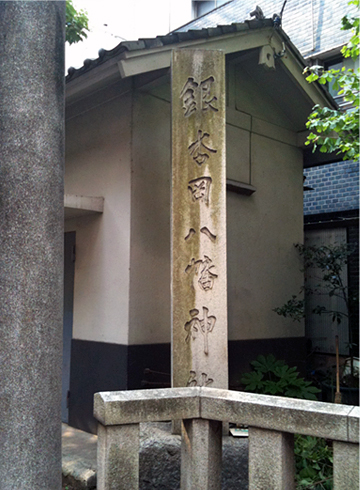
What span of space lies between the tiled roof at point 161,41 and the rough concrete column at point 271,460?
4.61 meters

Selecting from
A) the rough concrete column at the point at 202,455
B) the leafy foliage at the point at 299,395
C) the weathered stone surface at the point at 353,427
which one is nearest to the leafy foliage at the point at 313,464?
the leafy foliage at the point at 299,395

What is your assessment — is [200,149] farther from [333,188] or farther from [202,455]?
[333,188]

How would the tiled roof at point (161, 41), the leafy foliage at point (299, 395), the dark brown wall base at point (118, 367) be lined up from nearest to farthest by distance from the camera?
A: the leafy foliage at point (299, 395) < the tiled roof at point (161, 41) < the dark brown wall base at point (118, 367)

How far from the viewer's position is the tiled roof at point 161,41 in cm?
573

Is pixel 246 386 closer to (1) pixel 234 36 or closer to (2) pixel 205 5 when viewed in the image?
(1) pixel 234 36

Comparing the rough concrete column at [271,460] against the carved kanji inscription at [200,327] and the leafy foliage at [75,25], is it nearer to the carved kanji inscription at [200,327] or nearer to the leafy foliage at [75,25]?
the carved kanji inscription at [200,327]

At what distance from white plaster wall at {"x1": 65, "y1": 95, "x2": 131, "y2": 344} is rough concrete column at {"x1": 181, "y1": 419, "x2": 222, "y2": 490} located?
3.50m

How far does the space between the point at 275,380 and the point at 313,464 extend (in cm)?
278

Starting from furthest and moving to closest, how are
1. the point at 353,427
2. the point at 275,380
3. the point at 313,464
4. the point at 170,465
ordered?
the point at 275,380, the point at 313,464, the point at 170,465, the point at 353,427

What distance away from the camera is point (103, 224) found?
699cm

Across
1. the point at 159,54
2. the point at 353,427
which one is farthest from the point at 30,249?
the point at 159,54

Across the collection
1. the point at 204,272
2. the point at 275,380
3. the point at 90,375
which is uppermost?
the point at 204,272

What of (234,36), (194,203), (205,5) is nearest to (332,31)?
(205,5)

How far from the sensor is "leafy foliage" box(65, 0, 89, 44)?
24.7ft
